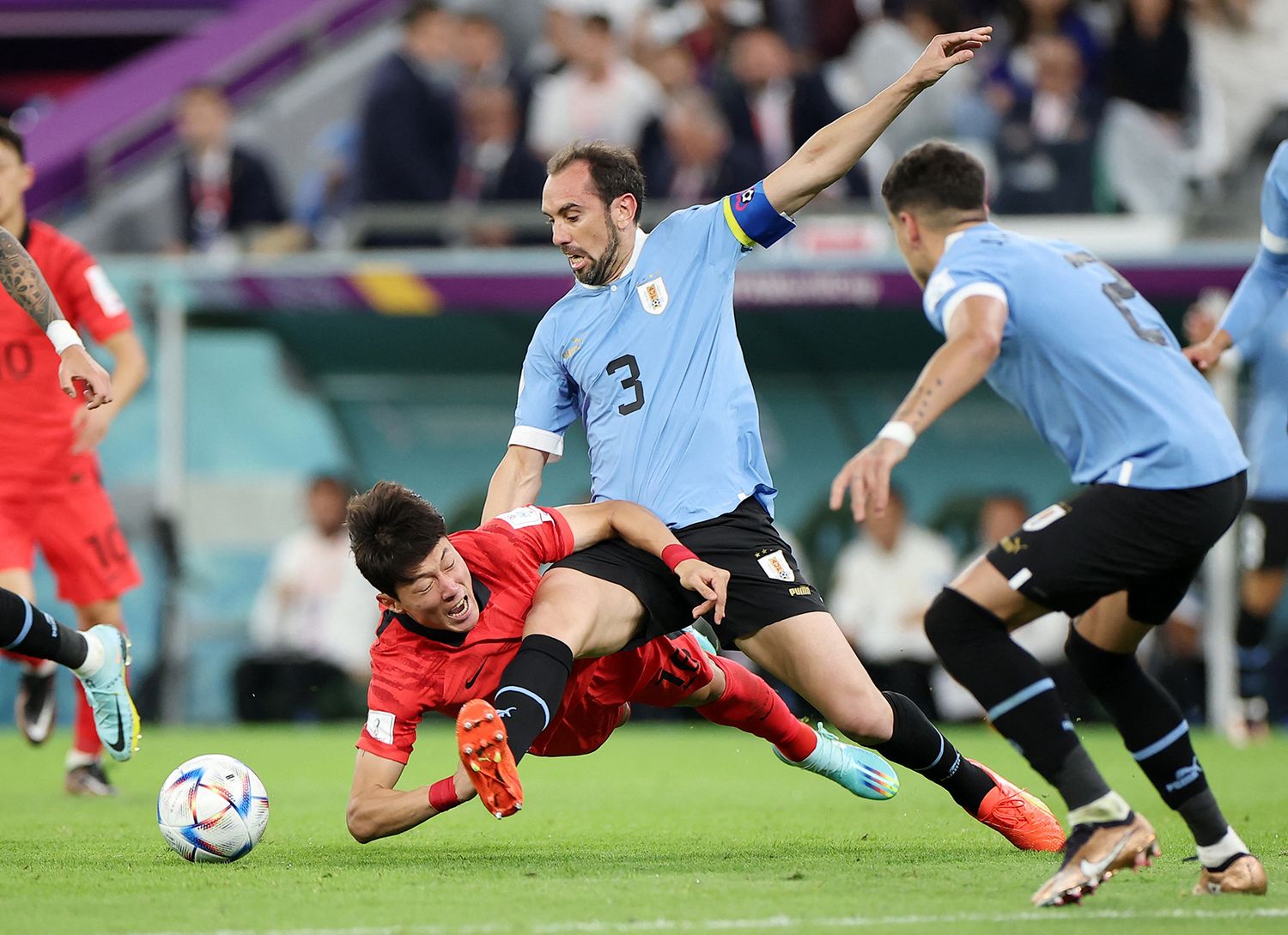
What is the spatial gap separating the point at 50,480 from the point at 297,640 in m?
4.98

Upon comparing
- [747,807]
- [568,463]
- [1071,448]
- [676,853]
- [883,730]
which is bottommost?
A: [568,463]

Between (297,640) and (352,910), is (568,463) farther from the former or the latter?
(352,910)

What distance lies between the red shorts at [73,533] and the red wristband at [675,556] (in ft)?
10.1

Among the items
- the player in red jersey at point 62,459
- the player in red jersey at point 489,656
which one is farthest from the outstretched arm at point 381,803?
the player in red jersey at point 62,459

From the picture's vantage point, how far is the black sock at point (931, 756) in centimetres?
539

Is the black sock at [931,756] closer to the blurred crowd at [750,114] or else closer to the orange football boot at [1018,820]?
the orange football boot at [1018,820]

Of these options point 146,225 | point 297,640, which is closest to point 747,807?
point 297,640

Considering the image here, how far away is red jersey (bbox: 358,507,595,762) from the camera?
518 centimetres

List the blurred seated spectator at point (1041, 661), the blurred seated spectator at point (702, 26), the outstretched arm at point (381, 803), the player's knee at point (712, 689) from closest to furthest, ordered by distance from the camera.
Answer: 1. the outstretched arm at point (381, 803)
2. the player's knee at point (712, 689)
3. the blurred seated spectator at point (1041, 661)
4. the blurred seated spectator at point (702, 26)

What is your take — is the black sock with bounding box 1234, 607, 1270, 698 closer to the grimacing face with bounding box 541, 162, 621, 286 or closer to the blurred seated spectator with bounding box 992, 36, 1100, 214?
A: the blurred seated spectator with bounding box 992, 36, 1100, 214

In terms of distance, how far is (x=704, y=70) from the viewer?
46.3ft

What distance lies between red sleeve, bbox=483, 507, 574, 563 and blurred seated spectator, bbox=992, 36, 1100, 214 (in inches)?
285

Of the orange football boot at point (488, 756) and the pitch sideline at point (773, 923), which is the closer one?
the pitch sideline at point (773, 923)

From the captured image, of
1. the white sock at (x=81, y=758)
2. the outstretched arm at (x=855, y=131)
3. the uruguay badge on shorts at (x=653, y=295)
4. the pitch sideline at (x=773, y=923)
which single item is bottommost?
the white sock at (x=81, y=758)
